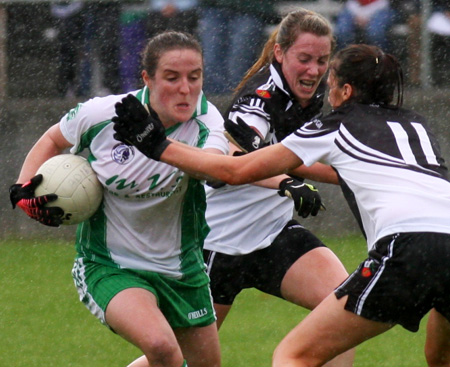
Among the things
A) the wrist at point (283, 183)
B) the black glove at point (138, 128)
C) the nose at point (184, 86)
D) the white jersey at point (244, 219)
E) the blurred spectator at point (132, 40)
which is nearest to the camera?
the black glove at point (138, 128)

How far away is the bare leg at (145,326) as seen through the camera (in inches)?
163

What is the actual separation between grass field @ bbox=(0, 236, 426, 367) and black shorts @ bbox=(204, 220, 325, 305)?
816mm

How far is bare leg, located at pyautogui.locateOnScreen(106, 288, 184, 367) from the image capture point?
13.6 ft

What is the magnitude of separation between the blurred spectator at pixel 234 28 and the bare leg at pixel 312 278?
464 cm

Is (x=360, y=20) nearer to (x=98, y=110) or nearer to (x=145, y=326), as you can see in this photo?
(x=98, y=110)

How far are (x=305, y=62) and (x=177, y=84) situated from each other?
3.03 feet

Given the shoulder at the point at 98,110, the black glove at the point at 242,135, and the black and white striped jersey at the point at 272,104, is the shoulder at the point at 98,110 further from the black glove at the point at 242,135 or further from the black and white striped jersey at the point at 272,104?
the black and white striped jersey at the point at 272,104

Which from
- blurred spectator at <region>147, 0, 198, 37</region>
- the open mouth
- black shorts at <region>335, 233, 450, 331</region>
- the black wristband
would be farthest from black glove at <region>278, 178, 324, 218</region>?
blurred spectator at <region>147, 0, 198, 37</region>

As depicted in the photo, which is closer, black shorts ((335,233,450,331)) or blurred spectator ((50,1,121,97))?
black shorts ((335,233,450,331))

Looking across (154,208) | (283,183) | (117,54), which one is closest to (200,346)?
(154,208)

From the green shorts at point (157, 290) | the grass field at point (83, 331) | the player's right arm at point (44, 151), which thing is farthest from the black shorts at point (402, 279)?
the grass field at point (83, 331)

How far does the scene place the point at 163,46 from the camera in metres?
4.45

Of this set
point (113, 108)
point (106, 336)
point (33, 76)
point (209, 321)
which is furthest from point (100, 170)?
point (33, 76)

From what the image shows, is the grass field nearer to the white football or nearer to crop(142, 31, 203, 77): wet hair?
the white football
